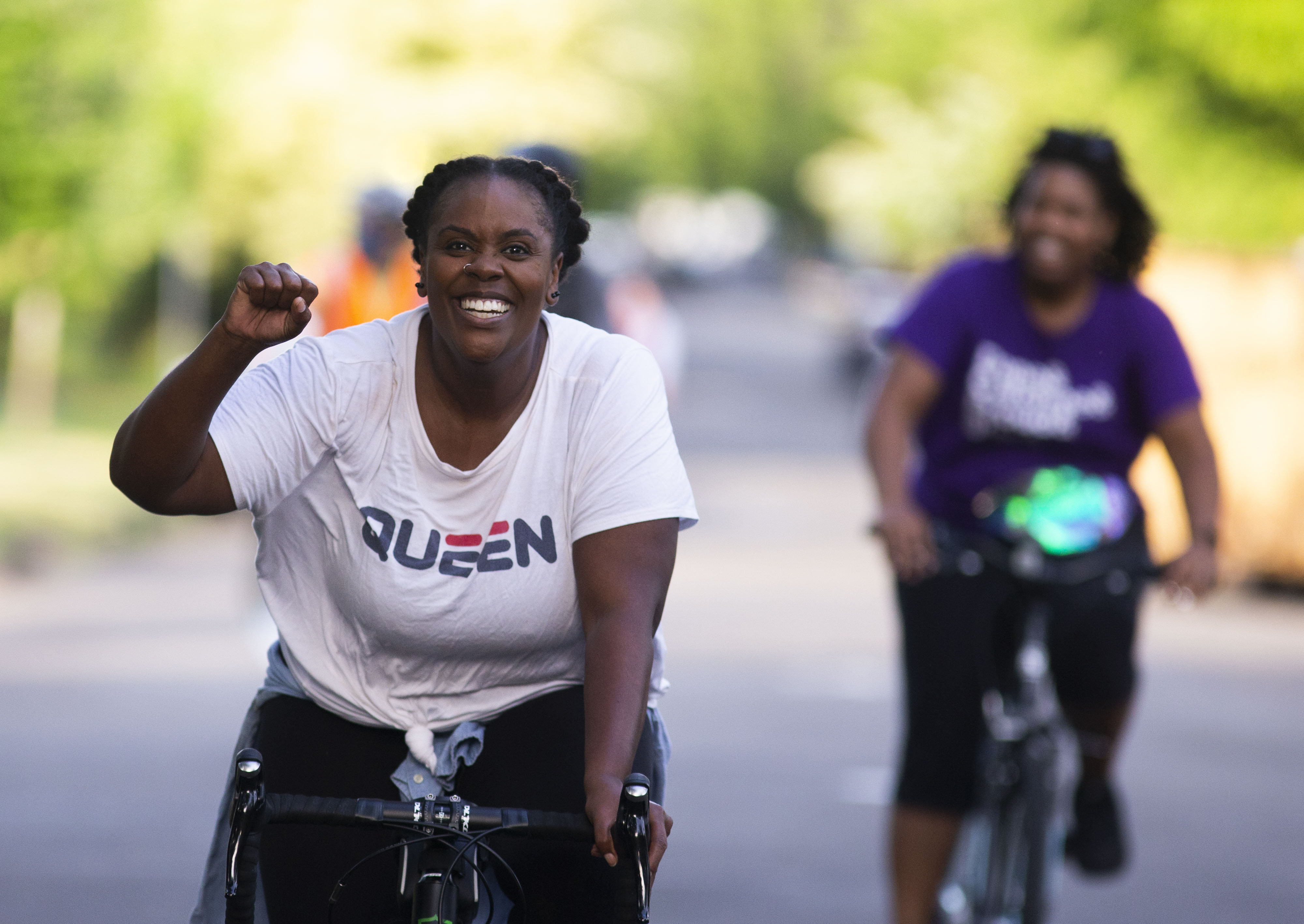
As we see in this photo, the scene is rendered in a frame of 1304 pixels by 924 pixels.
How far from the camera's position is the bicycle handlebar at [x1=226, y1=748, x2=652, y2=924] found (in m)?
2.62

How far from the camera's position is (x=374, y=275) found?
7.42 m

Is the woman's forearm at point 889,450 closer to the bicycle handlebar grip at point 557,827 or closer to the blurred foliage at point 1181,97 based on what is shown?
the bicycle handlebar grip at point 557,827

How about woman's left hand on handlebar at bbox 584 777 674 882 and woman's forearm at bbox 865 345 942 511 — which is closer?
woman's left hand on handlebar at bbox 584 777 674 882

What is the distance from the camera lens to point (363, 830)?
2855 mm

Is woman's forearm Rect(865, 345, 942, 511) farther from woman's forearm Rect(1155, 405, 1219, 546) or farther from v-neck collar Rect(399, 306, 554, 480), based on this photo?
v-neck collar Rect(399, 306, 554, 480)

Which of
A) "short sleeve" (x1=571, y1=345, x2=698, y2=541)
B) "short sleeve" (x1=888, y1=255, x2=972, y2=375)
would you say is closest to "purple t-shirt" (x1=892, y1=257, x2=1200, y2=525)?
"short sleeve" (x1=888, y1=255, x2=972, y2=375)

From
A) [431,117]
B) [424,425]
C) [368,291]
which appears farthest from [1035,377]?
[431,117]

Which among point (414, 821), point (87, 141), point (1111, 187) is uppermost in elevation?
point (87, 141)

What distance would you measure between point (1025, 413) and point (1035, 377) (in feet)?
0.32

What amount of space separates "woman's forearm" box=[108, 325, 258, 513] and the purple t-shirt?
2.35 metres

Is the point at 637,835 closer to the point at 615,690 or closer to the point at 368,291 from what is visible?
the point at 615,690

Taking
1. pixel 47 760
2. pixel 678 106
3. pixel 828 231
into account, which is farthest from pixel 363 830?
pixel 828 231

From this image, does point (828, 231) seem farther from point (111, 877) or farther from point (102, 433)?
point (111, 877)

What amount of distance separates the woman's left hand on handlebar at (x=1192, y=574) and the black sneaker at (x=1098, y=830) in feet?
2.34
